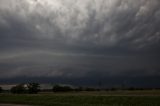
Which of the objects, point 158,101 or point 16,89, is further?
point 16,89

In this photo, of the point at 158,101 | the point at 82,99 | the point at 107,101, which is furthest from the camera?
the point at 82,99

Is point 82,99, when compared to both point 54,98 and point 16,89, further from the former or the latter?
point 16,89

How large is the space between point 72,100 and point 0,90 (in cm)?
9641

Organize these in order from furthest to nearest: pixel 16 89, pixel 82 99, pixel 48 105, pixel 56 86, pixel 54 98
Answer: pixel 56 86 → pixel 16 89 → pixel 54 98 → pixel 82 99 → pixel 48 105

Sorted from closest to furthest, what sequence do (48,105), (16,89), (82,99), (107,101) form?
(48,105) → (107,101) → (82,99) → (16,89)

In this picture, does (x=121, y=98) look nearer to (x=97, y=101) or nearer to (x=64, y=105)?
(x=97, y=101)

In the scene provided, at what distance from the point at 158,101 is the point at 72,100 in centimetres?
2268

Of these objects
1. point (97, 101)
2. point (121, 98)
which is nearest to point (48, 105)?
point (97, 101)

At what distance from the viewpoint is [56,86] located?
522 feet

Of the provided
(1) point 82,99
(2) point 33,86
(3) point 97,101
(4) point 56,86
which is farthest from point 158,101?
(4) point 56,86

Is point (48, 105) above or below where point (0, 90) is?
below

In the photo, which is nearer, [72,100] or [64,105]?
[64,105]

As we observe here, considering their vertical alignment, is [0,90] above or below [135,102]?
above

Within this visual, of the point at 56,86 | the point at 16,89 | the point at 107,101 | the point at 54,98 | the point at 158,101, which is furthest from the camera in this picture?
the point at 56,86
